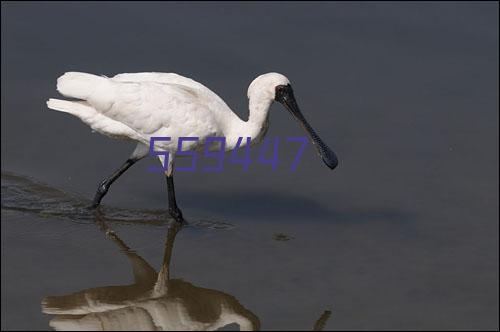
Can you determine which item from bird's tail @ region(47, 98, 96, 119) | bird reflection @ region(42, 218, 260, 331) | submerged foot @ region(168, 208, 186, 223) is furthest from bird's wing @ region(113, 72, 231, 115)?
bird reflection @ region(42, 218, 260, 331)

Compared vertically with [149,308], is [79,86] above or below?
above

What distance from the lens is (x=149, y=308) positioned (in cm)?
1038

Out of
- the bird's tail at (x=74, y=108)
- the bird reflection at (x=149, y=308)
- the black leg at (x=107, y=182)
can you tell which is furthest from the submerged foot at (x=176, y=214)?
the bird's tail at (x=74, y=108)

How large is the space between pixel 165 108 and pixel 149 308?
2139 mm

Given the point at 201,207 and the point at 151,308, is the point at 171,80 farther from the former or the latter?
the point at 151,308

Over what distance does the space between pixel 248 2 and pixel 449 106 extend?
3218mm

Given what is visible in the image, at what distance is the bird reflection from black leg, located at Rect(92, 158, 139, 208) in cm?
139

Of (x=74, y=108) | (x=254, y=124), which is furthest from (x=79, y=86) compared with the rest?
(x=254, y=124)

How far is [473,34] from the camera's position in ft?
51.3

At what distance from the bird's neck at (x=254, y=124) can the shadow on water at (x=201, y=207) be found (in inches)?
31.0

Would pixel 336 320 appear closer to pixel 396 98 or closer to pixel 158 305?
pixel 158 305

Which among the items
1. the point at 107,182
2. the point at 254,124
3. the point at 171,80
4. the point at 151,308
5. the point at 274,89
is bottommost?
the point at 151,308

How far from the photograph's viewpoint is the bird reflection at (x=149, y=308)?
10.0 m

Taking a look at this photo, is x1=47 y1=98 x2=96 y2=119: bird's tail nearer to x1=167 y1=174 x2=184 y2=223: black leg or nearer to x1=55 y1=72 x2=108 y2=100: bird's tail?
x1=55 y1=72 x2=108 y2=100: bird's tail
